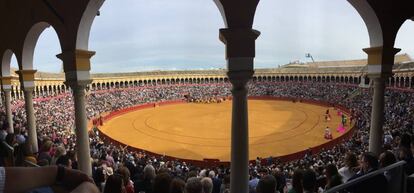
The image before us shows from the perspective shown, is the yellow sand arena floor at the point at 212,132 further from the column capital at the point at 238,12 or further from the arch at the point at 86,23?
the column capital at the point at 238,12

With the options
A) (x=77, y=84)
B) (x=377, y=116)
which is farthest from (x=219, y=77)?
(x=77, y=84)

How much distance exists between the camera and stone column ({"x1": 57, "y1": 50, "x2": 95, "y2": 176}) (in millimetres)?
6559

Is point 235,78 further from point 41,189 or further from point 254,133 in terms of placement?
point 254,133

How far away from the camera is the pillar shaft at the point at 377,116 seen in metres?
6.59

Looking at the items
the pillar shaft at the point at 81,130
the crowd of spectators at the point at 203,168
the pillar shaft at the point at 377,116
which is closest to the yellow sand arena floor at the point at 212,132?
the crowd of spectators at the point at 203,168

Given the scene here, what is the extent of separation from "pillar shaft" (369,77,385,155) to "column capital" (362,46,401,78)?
0.15 meters

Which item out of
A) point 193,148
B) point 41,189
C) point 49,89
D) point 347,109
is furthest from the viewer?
point 49,89

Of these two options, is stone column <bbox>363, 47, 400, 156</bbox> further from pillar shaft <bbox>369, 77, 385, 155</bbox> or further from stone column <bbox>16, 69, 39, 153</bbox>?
stone column <bbox>16, 69, 39, 153</bbox>

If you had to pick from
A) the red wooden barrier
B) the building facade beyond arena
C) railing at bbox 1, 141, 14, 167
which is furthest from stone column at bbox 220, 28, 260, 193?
the building facade beyond arena

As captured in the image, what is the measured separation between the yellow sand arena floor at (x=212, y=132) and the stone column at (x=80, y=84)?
13.0 metres

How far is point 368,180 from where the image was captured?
2969 millimetres

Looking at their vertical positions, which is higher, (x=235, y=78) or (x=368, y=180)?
(x=235, y=78)

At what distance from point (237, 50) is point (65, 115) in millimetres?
30158

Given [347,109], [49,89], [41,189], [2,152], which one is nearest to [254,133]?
[347,109]
